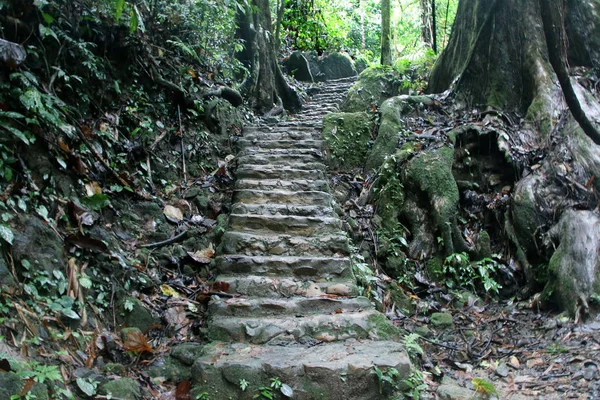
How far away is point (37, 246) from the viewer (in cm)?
329

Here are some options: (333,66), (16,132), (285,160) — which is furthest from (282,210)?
(333,66)

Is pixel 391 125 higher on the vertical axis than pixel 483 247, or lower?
higher

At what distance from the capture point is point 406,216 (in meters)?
6.33

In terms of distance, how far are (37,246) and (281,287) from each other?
2.13m

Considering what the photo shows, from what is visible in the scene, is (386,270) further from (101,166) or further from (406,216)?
(101,166)

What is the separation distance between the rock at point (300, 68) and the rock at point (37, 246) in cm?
1202

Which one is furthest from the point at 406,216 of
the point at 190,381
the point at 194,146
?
the point at 190,381

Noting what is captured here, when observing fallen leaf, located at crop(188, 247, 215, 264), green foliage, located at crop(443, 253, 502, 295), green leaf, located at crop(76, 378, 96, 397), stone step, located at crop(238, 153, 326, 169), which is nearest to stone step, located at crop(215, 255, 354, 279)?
fallen leaf, located at crop(188, 247, 215, 264)

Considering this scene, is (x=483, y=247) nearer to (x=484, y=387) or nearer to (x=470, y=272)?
(x=470, y=272)

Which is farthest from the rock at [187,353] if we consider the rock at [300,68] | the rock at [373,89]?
the rock at [300,68]

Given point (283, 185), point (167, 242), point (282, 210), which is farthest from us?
point (283, 185)

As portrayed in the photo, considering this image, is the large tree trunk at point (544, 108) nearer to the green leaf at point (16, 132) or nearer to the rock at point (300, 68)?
the green leaf at point (16, 132)

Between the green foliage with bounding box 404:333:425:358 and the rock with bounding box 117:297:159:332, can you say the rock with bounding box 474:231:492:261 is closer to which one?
the green foliage with bounding box 404:333:425:358

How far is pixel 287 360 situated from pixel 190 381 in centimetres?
75
